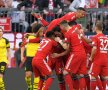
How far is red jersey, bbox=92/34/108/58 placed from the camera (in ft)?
58.3

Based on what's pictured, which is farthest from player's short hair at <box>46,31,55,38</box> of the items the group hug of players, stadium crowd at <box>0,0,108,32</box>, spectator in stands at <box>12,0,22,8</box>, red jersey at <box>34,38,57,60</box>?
spectator in stands at <box>12,0,22,8</box>

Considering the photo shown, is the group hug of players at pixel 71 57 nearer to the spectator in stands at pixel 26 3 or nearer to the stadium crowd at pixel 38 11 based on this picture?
the stadium crowd at pixel 38 11

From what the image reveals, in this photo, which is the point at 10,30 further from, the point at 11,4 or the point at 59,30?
the point at 59,30

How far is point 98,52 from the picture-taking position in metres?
17.9

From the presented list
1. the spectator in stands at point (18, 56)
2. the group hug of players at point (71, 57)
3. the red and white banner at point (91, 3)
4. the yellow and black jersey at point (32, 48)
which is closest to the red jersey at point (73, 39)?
the group hug of players at point (71, 57)

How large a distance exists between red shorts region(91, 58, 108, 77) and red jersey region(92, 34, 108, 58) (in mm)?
171

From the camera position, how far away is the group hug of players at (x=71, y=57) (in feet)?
56.9

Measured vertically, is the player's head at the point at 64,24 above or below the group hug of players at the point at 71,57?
above

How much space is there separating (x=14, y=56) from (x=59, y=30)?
15.6 feet

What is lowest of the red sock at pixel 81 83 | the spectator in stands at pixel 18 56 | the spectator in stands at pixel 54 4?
the spectator in stands at pixel 18 56

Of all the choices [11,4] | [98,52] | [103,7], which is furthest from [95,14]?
[98,52]

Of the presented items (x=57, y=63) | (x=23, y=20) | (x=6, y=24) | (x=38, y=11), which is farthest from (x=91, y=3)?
(x=57, y=63)

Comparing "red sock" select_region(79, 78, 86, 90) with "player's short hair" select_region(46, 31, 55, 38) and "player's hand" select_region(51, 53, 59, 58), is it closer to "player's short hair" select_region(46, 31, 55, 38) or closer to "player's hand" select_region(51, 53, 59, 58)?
"player's hand" select_region(51, 53, 59, 58)

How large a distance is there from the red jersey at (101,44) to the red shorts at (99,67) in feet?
0.56
